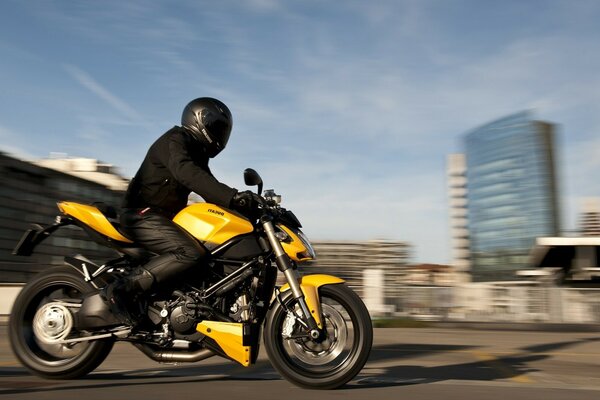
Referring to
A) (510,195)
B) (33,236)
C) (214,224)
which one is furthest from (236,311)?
(510,195)

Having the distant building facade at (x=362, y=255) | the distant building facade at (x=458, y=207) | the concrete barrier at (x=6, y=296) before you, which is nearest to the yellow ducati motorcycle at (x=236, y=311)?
the concrete barrier at (x=6, y=296)

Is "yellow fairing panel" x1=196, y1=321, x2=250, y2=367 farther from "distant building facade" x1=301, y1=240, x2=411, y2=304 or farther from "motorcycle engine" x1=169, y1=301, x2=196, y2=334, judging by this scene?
"distant building facade" x1=301, y1=240, x2=411, y2=304

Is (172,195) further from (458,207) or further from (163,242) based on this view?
(458,207)

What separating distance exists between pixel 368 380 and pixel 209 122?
2.18 m

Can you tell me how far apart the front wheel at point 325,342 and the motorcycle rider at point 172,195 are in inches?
27.9

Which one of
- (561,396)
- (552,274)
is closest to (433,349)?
(561,396)

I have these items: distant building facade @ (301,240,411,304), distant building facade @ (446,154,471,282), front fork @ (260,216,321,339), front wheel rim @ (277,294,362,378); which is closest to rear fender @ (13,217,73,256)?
front fork @ (260,216,321,339)

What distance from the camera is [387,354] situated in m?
6.93

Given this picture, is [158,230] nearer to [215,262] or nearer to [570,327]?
[215,262]

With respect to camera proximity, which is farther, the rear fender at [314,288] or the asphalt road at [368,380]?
the rear fender at [314,288]

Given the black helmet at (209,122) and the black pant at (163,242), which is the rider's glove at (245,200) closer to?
the black pant at (163,242)

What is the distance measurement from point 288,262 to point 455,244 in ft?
510

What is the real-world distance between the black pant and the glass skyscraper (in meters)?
113

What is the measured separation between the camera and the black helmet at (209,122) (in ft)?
15.2
